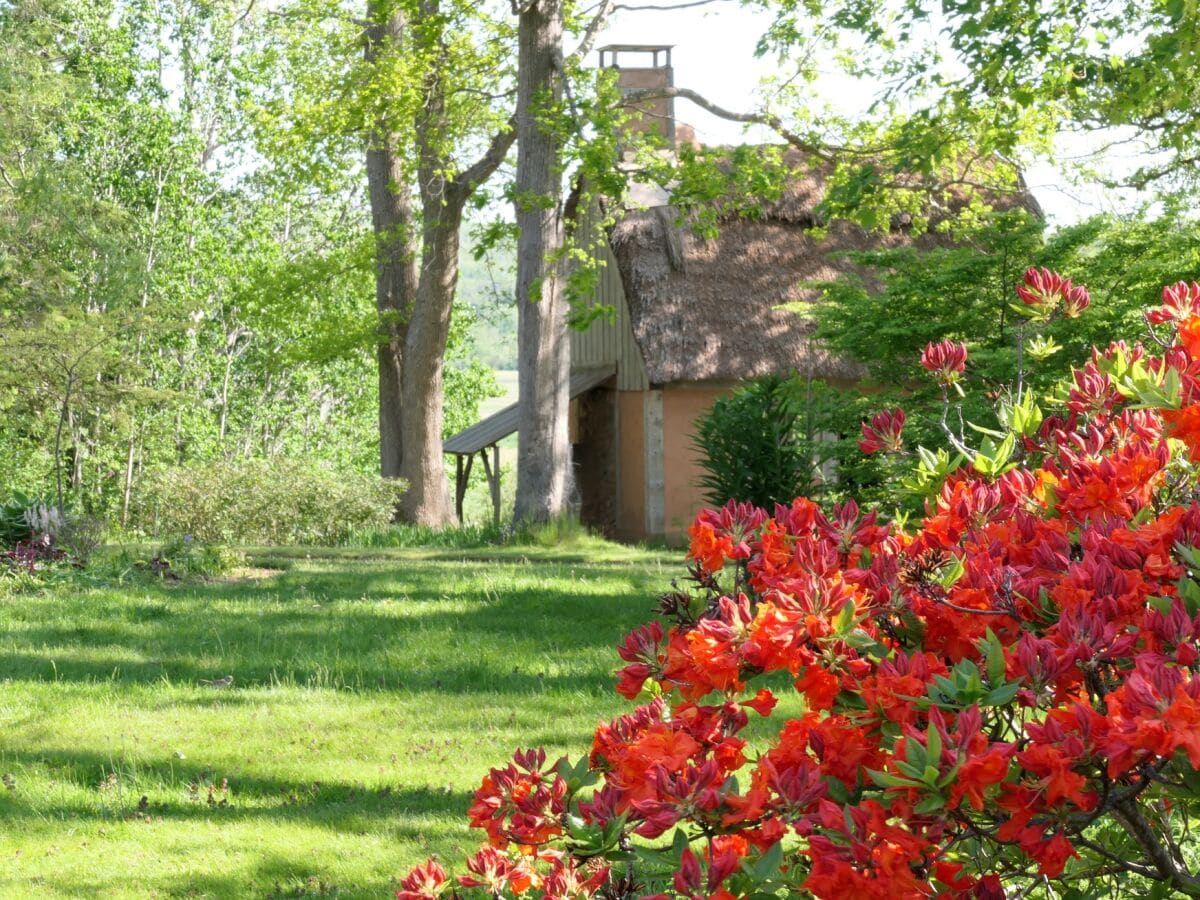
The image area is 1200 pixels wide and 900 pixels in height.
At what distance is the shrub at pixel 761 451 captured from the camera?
42.3 ft

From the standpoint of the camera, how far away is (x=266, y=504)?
17.5 m

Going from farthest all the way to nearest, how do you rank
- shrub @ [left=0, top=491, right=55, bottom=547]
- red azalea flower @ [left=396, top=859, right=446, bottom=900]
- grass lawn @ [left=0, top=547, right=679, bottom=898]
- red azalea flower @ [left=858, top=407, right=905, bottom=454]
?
shrub @ [left=0, top=491, right=55, bottom=547]
grass lawn @ [left=0, top=547, right=679, bottom=898]
red azalea flower @ [left=858, top=407, right=905, bottom=454]
red azalea flower @ [left=396, top=859, right=446, bottom=900]

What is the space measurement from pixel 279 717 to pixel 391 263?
1430cm

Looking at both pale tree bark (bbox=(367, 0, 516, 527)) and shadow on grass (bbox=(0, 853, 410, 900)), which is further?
pale tree bark (bbox=(367, 0, 516, 527))

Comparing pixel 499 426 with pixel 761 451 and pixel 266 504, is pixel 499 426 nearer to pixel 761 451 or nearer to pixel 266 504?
pixel 266 504

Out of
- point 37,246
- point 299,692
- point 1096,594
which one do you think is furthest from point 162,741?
point 37,246

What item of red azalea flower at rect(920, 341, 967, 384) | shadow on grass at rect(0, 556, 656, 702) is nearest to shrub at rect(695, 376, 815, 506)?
shadow on grass at rect(0, 556, 656, 702)

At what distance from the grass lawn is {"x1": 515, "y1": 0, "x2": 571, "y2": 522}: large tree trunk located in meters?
5.48

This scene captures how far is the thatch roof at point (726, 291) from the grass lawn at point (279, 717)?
30.1 ft

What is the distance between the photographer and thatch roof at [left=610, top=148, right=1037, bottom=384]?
19422mm

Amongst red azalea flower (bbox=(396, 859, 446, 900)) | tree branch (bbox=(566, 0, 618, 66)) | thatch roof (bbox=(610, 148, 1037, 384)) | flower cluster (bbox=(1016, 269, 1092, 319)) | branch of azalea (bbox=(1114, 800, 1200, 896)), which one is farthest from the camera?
thatch roof (bbox=(610, 148, 1037, 384))

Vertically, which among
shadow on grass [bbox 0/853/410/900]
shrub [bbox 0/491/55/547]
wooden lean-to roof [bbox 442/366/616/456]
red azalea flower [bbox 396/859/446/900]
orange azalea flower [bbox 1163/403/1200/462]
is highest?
wooden lean-to roof [bbox 442/366/616/456]

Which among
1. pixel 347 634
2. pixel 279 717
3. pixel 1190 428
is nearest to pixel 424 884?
pixel 1190 428

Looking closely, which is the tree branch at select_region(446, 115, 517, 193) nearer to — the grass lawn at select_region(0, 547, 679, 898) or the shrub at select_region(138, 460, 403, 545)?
the shrub at select_region(138, 460, 403, 545)
